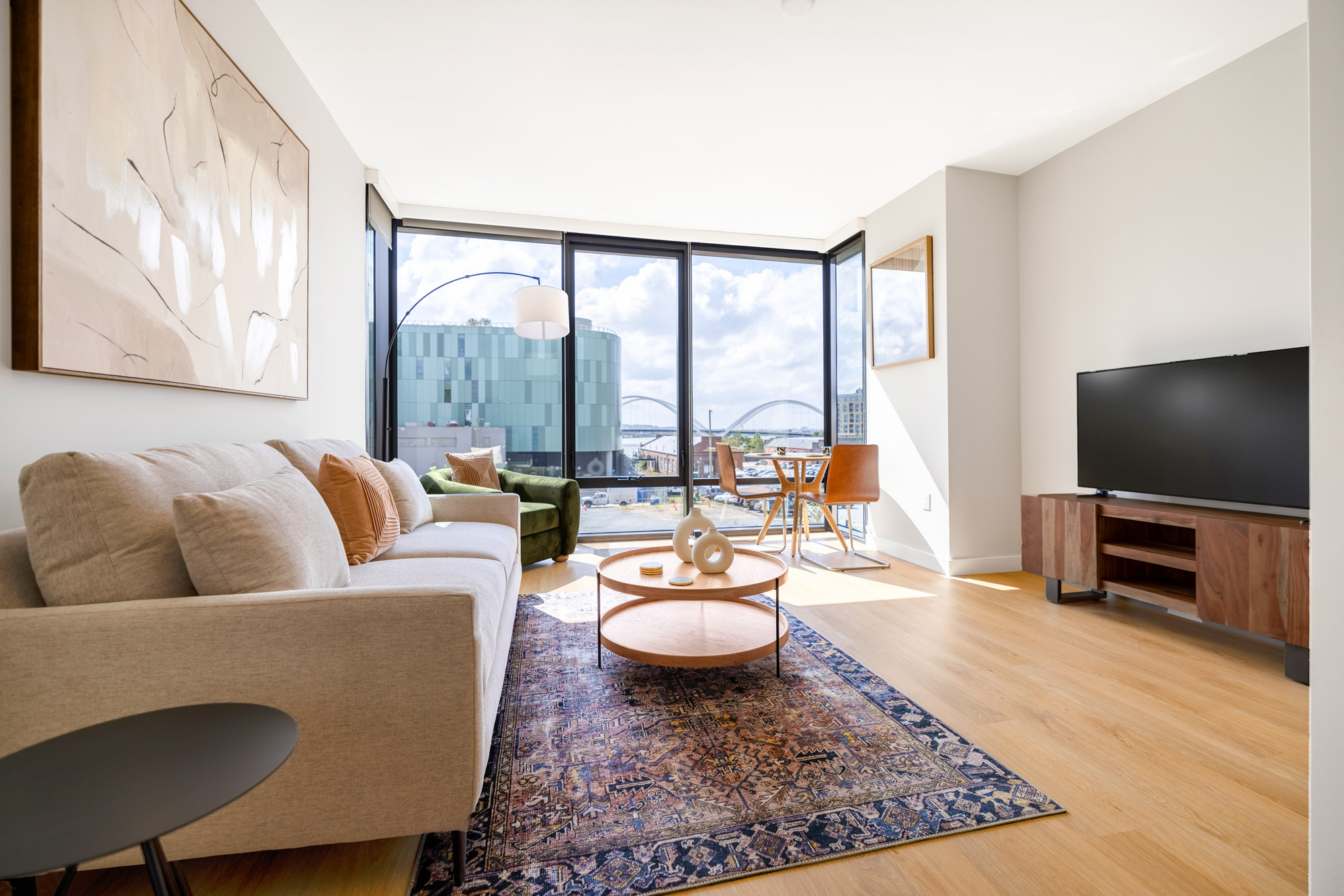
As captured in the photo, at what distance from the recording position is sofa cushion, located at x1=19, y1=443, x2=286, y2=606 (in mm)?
1179

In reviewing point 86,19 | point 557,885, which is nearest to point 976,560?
point 557,885

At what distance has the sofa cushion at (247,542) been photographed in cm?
126

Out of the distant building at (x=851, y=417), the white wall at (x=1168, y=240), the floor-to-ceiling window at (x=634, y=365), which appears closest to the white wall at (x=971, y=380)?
the white wall at (x=1168, y=240)

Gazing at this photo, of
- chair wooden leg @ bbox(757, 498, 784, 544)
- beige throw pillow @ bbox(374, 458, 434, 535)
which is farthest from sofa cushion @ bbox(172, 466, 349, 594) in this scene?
chair wooden leg @ bbox(757, 498, 784, 544)

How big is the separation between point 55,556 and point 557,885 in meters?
1.21

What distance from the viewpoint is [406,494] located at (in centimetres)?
276

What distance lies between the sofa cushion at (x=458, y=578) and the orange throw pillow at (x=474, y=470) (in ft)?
6.38

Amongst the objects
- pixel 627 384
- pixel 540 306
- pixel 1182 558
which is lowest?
pixel 1182 558

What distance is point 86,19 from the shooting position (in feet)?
4.99

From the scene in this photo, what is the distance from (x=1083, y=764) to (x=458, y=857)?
65.9 inches

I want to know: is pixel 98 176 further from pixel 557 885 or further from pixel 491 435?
pixel 491 435

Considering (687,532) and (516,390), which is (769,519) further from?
(687,532)

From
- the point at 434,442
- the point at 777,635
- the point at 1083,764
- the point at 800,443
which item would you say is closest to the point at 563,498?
the point at 434,442

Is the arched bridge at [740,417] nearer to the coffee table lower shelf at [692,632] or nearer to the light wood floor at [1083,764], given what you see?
the light wood floor at [1083,764]
